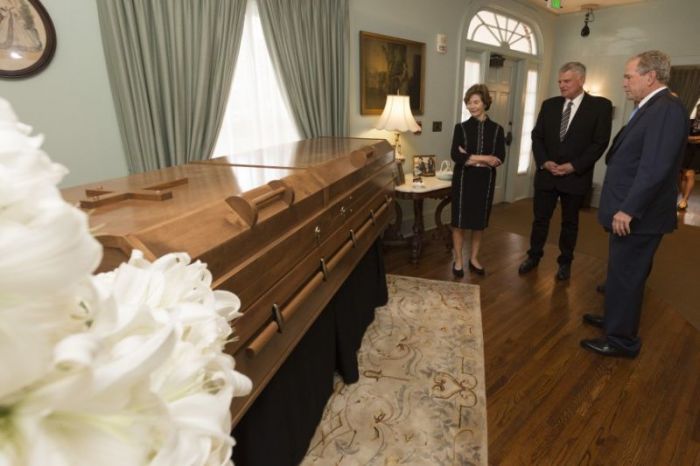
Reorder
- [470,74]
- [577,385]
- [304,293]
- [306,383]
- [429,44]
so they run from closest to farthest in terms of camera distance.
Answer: [304,293] < [306,383] < [577,385] < [429,44] < [470,74]

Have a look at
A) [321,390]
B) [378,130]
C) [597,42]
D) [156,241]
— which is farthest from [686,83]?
[156,241]

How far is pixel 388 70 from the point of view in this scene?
163 inches

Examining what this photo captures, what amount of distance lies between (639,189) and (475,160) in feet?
4.19

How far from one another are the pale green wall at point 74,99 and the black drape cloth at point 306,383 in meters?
1.69

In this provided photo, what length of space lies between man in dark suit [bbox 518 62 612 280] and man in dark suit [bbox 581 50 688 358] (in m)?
0.95

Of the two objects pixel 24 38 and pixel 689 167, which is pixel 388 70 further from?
pixel 689 167

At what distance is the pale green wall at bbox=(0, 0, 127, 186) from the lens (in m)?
2.08

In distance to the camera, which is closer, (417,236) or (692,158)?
(417,236)

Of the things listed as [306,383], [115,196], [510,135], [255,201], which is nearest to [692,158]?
[510,135]

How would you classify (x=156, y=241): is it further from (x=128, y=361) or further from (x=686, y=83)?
(x=686, y=83)

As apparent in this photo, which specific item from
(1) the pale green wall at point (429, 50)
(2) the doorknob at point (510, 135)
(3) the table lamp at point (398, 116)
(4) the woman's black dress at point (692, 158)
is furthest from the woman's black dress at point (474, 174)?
(4) the woman's black dress at point (692, 158)

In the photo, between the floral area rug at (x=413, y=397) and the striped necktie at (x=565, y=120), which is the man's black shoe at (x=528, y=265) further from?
the striped necktie at (x=565, y=120)

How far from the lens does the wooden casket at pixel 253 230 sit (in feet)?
3.07

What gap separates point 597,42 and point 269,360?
7150 mm
